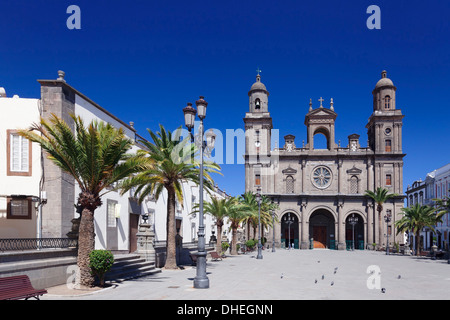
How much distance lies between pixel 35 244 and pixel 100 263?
3043 mm

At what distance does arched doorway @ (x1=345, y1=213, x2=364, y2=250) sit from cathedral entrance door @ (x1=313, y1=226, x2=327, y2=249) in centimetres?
350

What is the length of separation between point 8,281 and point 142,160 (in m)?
7.00

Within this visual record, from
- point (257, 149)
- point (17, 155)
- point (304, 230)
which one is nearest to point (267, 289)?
point (17, 155)

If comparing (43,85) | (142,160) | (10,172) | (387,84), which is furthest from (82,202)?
(387,84)

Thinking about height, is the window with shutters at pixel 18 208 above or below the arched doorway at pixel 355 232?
above

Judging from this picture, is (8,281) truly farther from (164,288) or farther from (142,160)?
(142,160)

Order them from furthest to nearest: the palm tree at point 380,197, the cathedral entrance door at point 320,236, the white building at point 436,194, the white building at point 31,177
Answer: the cathedral entrance door at point 320,236
the white building at point 436,194
the palm tree at point 380,197
the white building at point 31,177

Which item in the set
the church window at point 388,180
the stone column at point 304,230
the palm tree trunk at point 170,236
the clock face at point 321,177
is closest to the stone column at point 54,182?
the palm tree trunk at point 170,236

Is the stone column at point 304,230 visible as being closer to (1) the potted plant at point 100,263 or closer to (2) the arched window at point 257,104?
(2) the arched window at point 257,104

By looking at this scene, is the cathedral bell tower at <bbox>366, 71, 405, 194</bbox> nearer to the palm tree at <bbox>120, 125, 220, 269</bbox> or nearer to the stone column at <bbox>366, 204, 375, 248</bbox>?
the stone column at <bbox>366, 204, 375, 248</bbox>

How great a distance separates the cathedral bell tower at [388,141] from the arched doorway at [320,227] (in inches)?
382

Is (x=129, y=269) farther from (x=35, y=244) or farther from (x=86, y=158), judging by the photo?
(x=86, y=158)

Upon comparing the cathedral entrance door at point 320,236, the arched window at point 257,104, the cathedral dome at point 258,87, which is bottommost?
the cathedral entrance door at point 320,236

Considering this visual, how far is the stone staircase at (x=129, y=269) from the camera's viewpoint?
16966 mm
